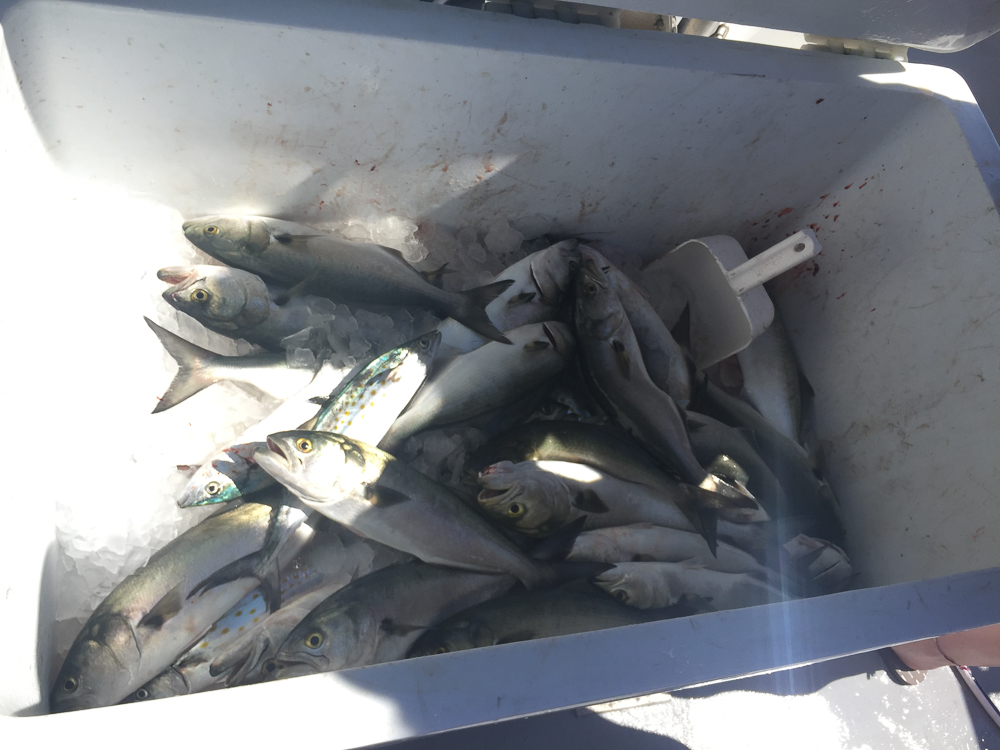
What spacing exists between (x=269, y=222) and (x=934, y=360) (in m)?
2.14

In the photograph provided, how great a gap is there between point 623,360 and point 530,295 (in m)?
0.36

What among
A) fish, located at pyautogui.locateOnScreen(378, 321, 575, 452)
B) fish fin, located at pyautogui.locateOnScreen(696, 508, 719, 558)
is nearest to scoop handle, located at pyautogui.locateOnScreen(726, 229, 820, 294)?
fish, located at pyautogui.locateOnScreen(378, 321, 575, 452)

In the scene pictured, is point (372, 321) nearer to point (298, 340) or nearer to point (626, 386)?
point (298, 340)

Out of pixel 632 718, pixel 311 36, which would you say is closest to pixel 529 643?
pixel 632 718

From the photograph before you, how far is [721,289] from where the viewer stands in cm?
199

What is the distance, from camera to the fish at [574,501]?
149 cm

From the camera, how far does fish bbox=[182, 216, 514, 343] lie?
1.68 meters

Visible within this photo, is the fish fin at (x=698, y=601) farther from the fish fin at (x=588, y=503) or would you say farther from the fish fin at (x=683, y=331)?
the fish fin at (x=683, y=331)

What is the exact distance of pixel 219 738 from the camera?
2.90 feet

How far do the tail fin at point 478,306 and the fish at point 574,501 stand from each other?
46cm

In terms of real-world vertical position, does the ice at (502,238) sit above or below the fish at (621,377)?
above

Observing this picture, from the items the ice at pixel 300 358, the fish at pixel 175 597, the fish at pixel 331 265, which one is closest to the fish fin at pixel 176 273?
the fish at pixel 331 265

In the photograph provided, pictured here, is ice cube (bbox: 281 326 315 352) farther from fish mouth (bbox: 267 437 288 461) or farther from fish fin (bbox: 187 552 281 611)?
fish fin (bbox: 187 552 281 611)

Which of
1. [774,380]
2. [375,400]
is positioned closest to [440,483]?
[375,400]
